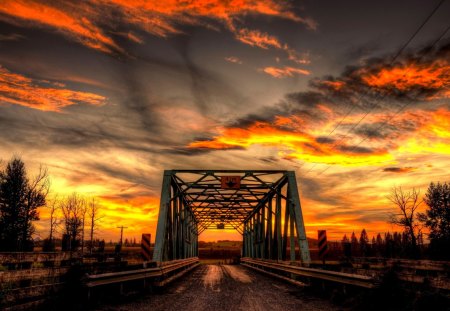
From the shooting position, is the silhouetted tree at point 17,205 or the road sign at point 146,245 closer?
the road sign at point 146,245

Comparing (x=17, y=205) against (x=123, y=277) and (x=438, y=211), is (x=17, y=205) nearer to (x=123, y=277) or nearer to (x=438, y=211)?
(x=123, y=277)

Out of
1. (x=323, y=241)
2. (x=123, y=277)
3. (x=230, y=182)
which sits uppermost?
(x=230, y=182)

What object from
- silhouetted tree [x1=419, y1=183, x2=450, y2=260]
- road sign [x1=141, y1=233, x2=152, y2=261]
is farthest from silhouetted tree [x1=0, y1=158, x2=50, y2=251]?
silhouetted tree [x1=419, y1=183, x2=450, y2=260]

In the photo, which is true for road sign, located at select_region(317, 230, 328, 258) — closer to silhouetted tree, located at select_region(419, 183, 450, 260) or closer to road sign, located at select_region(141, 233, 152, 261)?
road sign, located at select_region(141, 233, 152, 261)

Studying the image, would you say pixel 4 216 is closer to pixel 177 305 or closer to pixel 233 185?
pixel 233 185

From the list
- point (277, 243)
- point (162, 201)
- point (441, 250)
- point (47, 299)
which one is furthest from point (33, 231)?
point (441, 250)

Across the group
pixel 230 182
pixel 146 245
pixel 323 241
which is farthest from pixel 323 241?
pixel 146 245

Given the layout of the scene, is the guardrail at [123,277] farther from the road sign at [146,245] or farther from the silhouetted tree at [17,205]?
the silhouetted tree at [17,205]

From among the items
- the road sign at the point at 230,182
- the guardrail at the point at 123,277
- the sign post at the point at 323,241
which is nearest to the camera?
the guardrail at the point at 123,277

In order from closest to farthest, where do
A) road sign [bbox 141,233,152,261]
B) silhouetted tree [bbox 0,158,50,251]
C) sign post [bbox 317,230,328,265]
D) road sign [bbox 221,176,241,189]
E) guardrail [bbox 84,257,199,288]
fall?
guardrail [bbox 84,257,199,288] < sign post [bbox 317,230,328,265] < road sign [bbox 141,233,152,261] < road sign [bbox 221,176,241,189] < silhouetted tree [bbox 0,158,50,251]

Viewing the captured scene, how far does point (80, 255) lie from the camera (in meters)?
8.73

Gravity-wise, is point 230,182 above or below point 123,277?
above

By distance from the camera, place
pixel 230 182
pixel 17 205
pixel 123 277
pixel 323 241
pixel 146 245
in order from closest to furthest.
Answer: pixel 123 277, pixel 323 241, pixel 146 245, pixel 230 182, pixel 17 205

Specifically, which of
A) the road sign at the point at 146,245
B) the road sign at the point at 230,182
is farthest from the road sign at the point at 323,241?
the road sign at the point at 146,245
